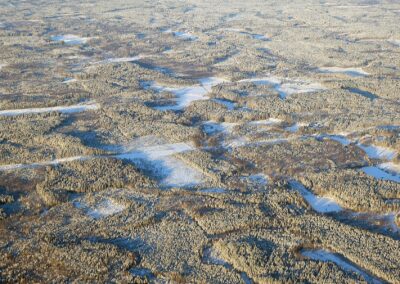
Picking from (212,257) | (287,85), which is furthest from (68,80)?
(212,257)

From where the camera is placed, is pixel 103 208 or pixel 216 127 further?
pixel 216 127

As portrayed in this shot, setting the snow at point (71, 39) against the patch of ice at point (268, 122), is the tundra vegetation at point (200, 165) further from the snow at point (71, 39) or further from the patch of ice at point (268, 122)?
the snow at point (71, 39)

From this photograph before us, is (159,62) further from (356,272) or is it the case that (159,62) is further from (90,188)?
(356,272)

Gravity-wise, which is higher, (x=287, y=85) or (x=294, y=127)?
(x=287, y=85)

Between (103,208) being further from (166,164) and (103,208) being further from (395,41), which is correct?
(395,41)

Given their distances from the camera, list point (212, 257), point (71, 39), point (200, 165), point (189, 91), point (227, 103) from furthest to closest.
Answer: point (71, 39), point (189, 91), point (227, 103), point (200, 165), point (212, 257)

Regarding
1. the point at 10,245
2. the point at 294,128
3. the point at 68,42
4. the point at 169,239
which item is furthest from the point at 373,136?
the point at 68,42

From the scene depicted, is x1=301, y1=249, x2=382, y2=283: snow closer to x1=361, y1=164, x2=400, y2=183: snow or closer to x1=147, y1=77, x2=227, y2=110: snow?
x1=361, y1=164, x2=400, y2=183: snow
